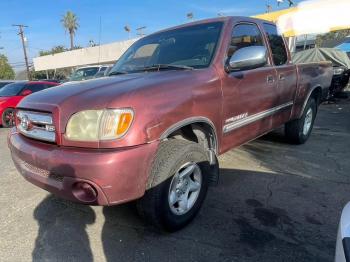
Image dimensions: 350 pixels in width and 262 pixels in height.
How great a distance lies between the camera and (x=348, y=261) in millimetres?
1318

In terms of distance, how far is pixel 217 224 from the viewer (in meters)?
3.00

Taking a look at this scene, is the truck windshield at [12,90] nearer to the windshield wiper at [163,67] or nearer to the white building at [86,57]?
the windshield wiper at [163,67]

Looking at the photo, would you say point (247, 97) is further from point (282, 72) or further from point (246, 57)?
point (282, 72)

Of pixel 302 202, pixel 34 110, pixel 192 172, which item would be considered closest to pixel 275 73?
pixel 302 202

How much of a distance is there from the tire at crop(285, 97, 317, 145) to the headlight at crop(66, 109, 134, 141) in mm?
3798

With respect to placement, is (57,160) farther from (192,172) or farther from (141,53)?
(141,53)

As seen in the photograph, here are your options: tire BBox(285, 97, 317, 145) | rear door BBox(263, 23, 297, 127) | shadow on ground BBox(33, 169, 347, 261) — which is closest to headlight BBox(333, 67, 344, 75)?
tire BBox(285, 97, 317, 145)

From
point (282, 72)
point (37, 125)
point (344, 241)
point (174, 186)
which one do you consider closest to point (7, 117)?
point (37, 125)

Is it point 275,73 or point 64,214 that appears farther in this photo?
point 275,73

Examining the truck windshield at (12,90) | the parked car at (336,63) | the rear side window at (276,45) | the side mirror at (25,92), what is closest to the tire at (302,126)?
the rear side window at (276,45)

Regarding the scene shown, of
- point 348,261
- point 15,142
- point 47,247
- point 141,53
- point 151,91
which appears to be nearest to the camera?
point 348,261

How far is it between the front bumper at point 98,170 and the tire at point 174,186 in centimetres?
14

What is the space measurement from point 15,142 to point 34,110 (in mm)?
463

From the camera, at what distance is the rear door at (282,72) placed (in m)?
4.36
